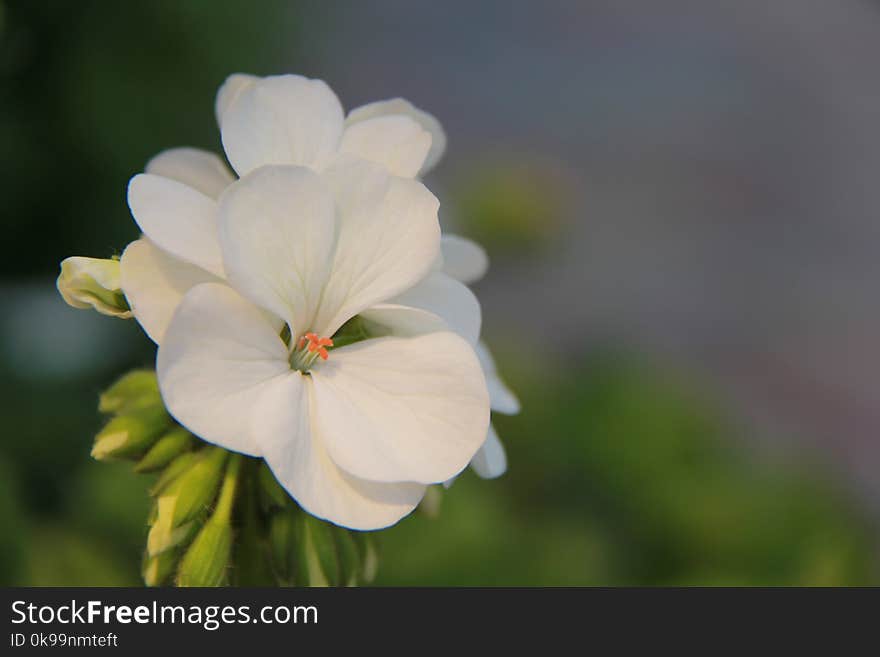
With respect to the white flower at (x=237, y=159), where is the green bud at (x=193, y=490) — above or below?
below

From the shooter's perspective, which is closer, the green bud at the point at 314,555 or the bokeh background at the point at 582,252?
the green bud at the point at 314,555

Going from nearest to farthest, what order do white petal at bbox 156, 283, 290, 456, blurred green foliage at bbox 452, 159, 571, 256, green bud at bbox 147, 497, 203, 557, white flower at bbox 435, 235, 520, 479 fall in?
white petal at bbox 156, 283, 290, 456, green bud at bbox 147, 497, 203, 557, white flower at bbox 435, 235, 520, 479, blurred green foliage at bbox 452, 159, 571, 256

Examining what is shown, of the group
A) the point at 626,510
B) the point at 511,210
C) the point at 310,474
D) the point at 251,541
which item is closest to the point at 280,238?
the point at 310,474

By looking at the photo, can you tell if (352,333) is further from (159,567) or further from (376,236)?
(159,567)

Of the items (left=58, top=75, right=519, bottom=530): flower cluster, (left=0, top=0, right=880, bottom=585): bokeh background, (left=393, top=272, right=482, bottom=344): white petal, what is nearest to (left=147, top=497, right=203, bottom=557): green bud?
(left=58, top=75, right=519, bottom=530): flower cluster

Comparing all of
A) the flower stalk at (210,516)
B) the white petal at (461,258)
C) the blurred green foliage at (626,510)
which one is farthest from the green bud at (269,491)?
the blurred green foliage at (626,510)

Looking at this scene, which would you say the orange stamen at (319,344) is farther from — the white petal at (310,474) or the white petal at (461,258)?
the white petal at (461,258)

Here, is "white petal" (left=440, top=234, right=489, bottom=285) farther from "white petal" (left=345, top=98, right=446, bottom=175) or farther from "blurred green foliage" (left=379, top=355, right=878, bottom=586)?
"blurred green foliage" (left=379, top=355, right=878, bottom=586)
